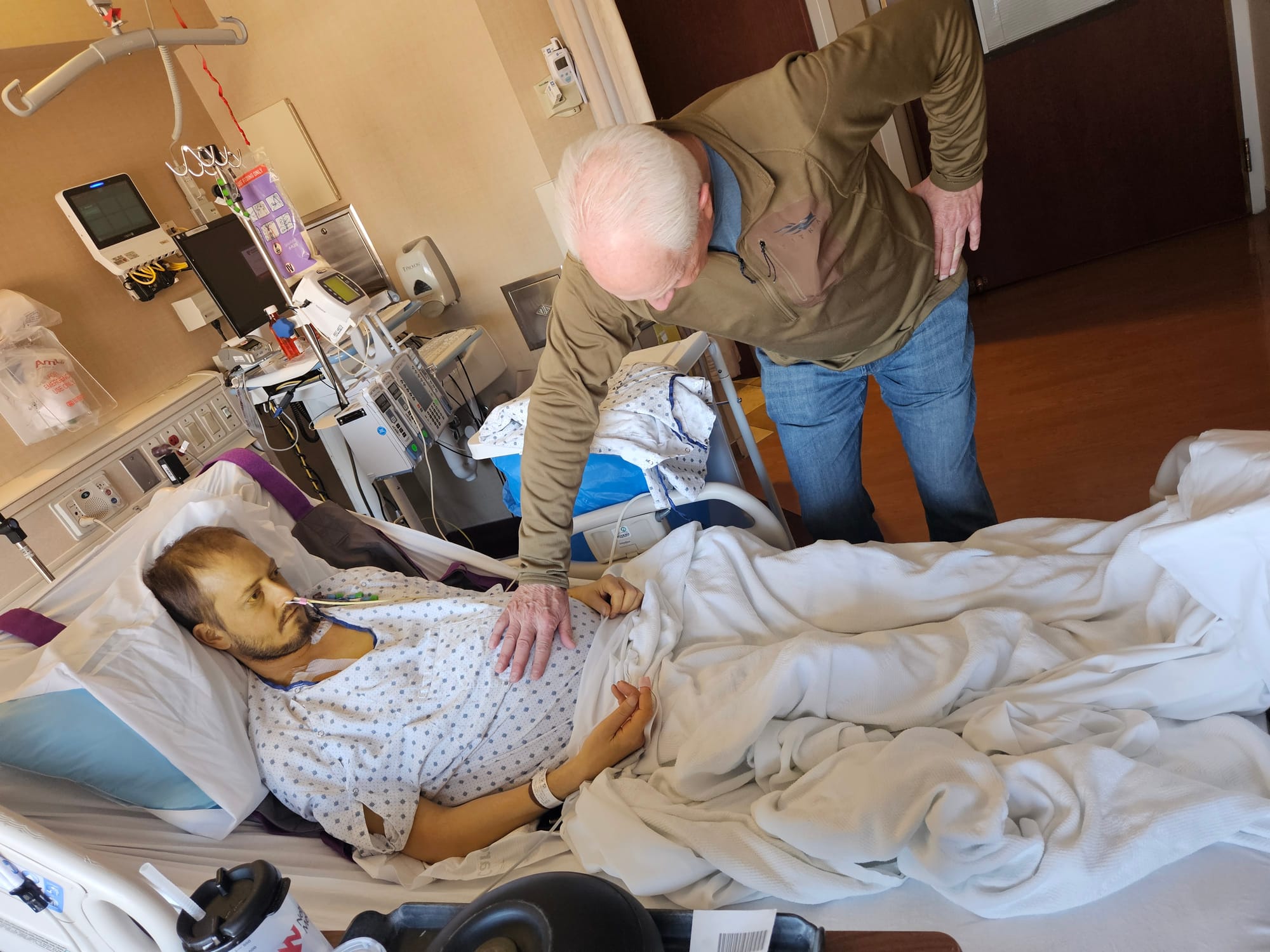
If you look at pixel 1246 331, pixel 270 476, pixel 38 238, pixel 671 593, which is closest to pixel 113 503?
pixel 270 476

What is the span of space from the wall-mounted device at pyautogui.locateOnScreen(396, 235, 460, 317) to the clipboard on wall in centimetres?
44

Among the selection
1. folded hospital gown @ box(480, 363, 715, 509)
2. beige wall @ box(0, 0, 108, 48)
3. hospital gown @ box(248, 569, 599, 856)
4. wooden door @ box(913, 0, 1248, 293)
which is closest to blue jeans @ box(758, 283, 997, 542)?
folded hospital gown @ box(480, 363, 715, 509)

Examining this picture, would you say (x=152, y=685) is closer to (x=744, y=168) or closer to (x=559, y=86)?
(x=744, y=168)

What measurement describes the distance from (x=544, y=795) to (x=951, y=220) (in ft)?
4.11

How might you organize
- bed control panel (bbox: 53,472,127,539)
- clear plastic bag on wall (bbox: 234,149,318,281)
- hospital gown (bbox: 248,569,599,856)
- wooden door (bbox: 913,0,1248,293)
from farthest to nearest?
wooden door (bbox: 913,0,1248,293), clear plastic bag on wall (bbox: 234,149,318,281), bed control panel (bbox: 53,472,127,539), hospital gown (bbox: 248,569,599,856)

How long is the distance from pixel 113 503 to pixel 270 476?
739mm

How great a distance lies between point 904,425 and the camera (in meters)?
1.72

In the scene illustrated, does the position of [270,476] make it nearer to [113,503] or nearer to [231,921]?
[113,503]

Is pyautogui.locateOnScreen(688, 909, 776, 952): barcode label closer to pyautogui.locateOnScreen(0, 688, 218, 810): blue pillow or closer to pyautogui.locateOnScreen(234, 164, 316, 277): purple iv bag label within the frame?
pyautogui.locateOnScreen(0, 688, 218, 810): blue pillow

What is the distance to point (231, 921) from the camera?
0.67 m

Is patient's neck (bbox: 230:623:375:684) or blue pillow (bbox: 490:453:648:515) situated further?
blue pillow (bbox: 490:453:648:515)

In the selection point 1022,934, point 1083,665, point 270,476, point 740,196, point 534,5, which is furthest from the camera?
point 534,5

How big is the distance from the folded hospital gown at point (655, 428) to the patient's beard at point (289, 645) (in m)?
0.56

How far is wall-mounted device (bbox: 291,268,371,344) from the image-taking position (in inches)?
97.3
